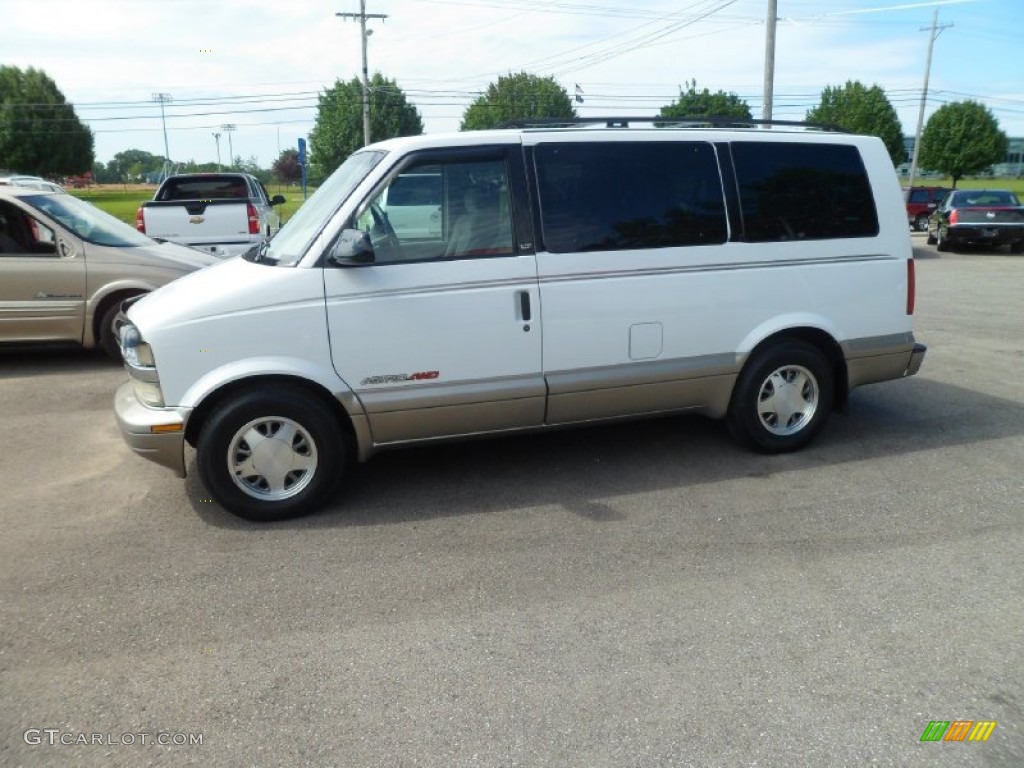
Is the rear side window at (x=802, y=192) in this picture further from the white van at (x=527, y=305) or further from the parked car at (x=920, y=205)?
the parked car at (x=920, y=205)

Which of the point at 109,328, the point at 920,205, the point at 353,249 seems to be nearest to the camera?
the point at 353,249

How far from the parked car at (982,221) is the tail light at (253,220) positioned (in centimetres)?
1739

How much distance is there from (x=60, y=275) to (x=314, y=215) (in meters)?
4.78

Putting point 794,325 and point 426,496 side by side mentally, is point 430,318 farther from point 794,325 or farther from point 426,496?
point 794,325

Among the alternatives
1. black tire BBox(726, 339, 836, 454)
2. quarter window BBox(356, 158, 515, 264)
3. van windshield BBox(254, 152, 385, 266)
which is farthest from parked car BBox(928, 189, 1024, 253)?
van windshield BBox(254, 152, 385, 266)

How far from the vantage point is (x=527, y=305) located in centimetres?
470

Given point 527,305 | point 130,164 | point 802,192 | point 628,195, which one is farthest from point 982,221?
point 130,164

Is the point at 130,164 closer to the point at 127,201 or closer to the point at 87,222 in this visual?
the point at 127,201

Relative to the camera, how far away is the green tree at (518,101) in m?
68.6

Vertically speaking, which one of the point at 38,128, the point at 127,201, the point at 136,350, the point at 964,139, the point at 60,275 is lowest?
the point at 136,350

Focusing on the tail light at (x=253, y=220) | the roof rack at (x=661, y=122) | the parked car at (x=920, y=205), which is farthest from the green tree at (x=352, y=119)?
the roof rack at (x=661, y=122)

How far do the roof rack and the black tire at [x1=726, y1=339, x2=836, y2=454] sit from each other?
1.47 m

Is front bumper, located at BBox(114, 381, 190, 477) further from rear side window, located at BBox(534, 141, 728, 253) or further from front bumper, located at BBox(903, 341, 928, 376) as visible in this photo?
front bumper, located at BBox(903, 341, 928, 376)

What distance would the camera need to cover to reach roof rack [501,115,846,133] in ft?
16.7
